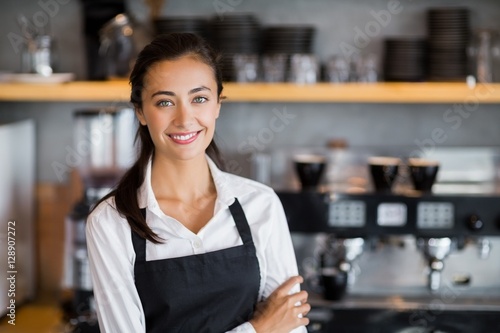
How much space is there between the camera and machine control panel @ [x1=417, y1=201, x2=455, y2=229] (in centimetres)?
291

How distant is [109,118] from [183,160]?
1.24 m

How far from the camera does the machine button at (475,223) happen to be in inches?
114

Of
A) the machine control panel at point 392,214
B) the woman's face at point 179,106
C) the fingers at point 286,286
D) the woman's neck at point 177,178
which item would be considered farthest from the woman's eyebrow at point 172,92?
the machine control panel at point 392,214

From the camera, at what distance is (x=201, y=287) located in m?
1.92

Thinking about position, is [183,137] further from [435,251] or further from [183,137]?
[435,251]

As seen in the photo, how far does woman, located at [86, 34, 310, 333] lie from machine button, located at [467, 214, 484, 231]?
3.57ft

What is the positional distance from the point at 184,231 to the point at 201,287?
13 cm

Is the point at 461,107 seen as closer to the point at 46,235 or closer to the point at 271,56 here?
the point at 271,56

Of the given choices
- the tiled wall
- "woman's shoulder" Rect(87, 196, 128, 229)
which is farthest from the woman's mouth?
the tiled wall

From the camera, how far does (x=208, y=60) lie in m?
1.94

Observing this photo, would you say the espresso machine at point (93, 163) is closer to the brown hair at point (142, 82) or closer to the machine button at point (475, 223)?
the brown hair at point (142, 82)

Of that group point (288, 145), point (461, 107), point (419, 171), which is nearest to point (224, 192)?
point (419, 171)

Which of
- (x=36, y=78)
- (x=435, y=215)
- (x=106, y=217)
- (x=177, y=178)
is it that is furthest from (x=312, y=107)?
(x=106, y=217)

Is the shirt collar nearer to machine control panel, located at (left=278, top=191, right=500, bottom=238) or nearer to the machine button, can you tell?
machine control panel, located at (left=278, top=191, right=500, bottom=238)
